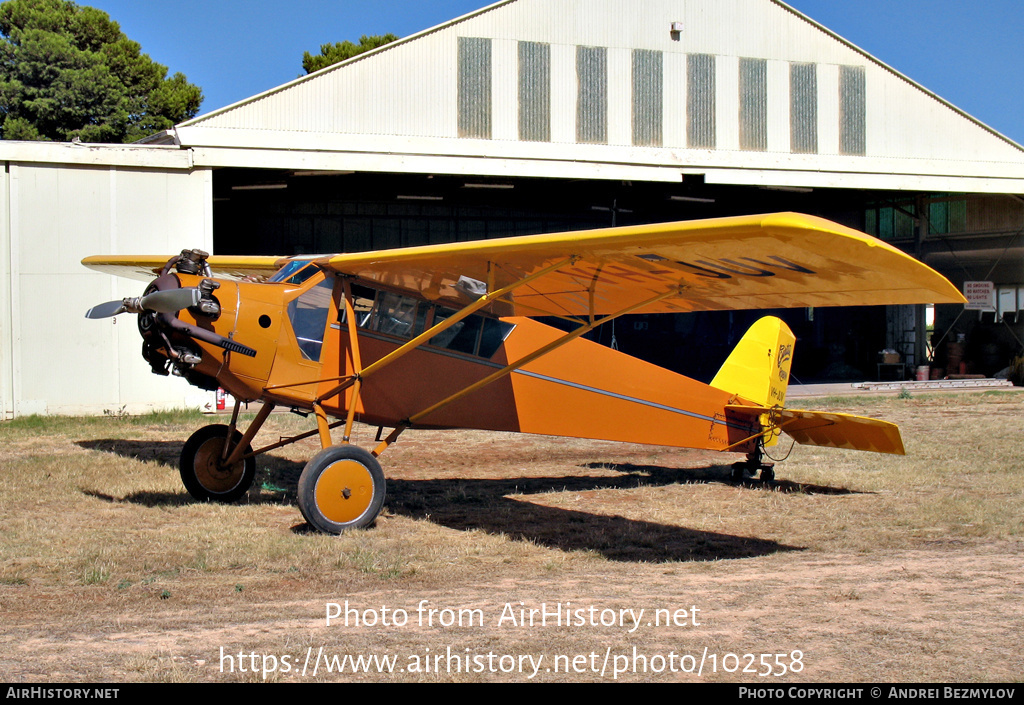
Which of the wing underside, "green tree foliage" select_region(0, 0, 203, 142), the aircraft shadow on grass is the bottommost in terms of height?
the aircraft shadow on grass

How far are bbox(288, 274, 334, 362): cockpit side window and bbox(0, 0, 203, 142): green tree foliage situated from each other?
104ft

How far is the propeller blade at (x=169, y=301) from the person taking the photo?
255 inches

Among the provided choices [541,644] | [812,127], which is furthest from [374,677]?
[812,127]

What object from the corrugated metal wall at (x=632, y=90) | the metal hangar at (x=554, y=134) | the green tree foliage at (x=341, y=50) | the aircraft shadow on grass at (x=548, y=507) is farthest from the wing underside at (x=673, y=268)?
the green tree foliage at (x=341, y=50)

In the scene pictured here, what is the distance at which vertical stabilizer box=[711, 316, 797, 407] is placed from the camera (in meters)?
10.2

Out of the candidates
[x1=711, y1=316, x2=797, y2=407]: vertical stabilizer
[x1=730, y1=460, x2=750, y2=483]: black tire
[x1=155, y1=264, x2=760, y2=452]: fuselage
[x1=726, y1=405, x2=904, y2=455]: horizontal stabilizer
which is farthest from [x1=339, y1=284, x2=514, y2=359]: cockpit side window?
[x1=730, y1=460, x2=750, y2=483]: black tire

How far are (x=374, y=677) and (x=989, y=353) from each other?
92.8 ft

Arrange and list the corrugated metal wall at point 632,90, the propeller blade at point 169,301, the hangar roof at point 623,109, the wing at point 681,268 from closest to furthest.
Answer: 1. the wing at point 681,268
2. the propeller blade at point 169,301
3. the hangar roof at point 623,109
4. the corrugated metal wall at point 632,90

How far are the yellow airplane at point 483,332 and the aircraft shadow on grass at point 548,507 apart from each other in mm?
626

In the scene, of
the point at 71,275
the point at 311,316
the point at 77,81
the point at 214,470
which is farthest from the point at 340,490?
the point at 77,81

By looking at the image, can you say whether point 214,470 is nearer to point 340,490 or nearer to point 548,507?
point 340,490

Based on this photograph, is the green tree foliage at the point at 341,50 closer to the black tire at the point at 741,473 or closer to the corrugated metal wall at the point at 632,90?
the corrugated metal wall at the point at 632,90

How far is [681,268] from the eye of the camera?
21.0 feet

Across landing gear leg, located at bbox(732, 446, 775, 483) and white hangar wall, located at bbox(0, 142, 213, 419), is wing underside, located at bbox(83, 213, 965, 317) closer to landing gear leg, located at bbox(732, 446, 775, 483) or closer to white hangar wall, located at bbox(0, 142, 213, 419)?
landing gear leg, located at bbox(732, 446, 775, 483)
